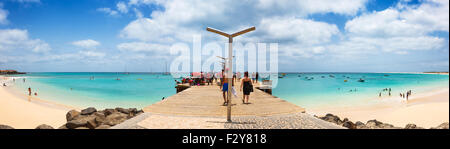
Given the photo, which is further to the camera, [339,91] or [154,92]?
[339,91]

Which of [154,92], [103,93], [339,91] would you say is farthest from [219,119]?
[339,91]

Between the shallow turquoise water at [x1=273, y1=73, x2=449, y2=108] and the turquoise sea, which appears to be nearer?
the turquoise sea

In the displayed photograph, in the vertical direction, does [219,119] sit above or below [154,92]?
above

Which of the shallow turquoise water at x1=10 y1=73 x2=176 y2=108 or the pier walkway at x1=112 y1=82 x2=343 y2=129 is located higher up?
the pier walkway at x1=112 y1=82 x2=343 y2=129

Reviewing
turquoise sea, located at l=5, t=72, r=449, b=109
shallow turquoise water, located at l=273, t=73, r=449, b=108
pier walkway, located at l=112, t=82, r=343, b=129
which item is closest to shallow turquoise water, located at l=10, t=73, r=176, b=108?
turquoise sea, located at l=5, t=72, r=449, b=109

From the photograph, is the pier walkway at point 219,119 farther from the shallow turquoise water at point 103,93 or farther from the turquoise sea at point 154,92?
the shallow turquoise water at point 103,93

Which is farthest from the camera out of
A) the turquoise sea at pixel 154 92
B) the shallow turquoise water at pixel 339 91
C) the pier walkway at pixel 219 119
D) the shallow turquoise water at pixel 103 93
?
the shallow turquoise water at pixel 339 91

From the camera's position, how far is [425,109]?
17.3 metres

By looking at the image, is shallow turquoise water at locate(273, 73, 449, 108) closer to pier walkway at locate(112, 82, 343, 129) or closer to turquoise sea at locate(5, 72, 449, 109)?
turquoise sea at locate(5, 72, 449, 109)

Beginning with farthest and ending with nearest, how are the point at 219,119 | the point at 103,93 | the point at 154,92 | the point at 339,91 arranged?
the point at 339,91
the point at 154,92
the point at 103,93
the point at 219,119

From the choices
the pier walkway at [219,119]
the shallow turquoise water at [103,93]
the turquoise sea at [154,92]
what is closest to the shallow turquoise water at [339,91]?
the turquoise sea at [154,92]

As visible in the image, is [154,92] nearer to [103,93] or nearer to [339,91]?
[103,93]
